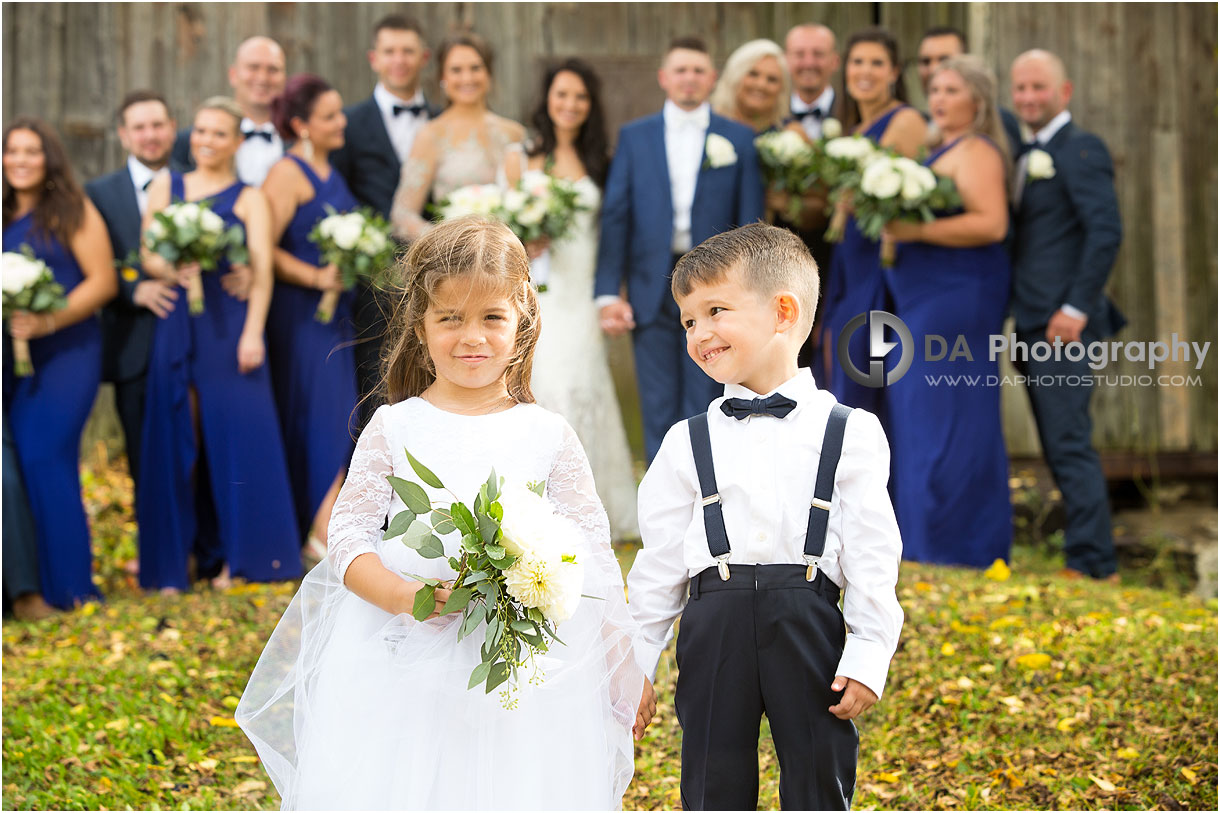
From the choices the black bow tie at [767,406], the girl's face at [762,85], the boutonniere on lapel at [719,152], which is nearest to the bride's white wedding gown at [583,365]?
the boutonniere on lapel at [719,152]

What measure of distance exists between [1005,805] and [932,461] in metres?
3.01

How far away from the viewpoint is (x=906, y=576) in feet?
18.4

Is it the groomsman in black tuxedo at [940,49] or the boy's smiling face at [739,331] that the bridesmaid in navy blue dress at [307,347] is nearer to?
the groomsman in black tuxedo at [940,49]

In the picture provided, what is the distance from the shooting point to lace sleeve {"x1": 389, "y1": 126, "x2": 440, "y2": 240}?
6656mm

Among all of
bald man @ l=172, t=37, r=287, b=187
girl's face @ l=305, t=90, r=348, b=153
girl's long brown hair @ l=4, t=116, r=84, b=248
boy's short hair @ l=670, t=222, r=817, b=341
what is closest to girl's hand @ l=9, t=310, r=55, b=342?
girl's long brown hair @ l=4, t=116, r=84, b=248

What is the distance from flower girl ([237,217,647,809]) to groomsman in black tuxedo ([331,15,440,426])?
4.32m

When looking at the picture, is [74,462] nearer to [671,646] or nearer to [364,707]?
[671,646]

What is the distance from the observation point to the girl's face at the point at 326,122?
6.78 metres

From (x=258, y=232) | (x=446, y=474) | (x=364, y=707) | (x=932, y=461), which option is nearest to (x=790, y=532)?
(x=446, y=474)

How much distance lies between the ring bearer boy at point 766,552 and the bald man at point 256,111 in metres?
5.00

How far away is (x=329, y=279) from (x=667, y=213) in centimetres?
190

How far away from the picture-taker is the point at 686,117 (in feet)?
21.4

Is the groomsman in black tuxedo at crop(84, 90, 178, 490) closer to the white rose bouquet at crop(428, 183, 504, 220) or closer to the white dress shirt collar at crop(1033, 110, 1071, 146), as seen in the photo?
the white rose bouquet at crop(428, 183, 504, 220)

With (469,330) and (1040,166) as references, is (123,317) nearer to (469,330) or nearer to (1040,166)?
(469,330)
